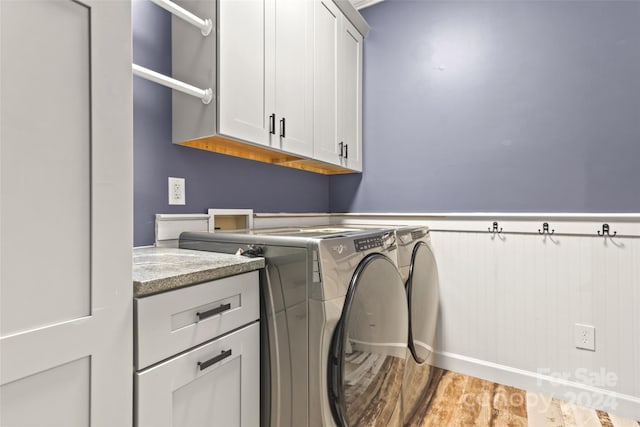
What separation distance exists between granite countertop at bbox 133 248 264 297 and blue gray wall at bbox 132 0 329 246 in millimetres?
282

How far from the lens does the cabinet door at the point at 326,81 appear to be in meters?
1.96

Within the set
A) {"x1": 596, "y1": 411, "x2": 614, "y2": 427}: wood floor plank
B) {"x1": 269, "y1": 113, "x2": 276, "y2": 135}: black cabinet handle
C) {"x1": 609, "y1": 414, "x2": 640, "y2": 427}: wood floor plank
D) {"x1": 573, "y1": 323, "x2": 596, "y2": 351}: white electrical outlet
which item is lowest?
{"x1": 609, "y1": 414, "x2": 640, "y2": 427}: wood floor plank

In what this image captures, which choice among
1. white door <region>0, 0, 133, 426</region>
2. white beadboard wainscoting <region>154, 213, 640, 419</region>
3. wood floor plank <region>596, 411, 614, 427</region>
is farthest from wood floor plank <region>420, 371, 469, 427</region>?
white door <region>0, 0, 133, 426</region>

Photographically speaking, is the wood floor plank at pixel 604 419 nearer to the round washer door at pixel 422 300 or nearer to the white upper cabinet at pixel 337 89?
the round washer door at pixel 422 300

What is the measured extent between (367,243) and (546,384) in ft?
4.97

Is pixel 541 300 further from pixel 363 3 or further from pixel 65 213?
pixel 363 3

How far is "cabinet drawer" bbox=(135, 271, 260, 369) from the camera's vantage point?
776 mm

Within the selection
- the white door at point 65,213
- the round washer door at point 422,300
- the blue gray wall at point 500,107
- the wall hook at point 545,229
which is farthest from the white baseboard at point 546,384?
the white door at point 65,213

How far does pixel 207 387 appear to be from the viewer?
0.92 metres

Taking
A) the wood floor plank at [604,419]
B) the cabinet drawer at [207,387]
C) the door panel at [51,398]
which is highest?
the door panel at [51,398]

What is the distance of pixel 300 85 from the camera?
1815mm

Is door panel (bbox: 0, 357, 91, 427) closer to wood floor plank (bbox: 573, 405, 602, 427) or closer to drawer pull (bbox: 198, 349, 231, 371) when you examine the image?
drawer pull (bbox: 198, 349, 231, 371)

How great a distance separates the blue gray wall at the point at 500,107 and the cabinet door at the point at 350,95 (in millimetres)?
91

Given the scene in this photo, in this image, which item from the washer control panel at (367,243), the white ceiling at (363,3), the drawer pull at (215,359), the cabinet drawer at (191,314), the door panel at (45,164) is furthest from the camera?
the white ceiling at (363,3)
